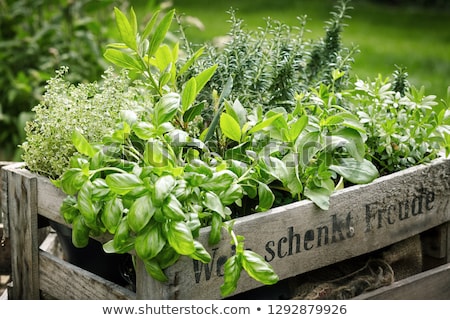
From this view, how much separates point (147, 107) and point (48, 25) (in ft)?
7.80

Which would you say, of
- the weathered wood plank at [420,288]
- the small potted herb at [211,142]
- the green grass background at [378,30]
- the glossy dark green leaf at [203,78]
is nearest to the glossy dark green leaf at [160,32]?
the small potted herb at [211,142]

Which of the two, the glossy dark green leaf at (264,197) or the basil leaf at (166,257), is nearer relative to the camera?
the basil leaf at (166,257)

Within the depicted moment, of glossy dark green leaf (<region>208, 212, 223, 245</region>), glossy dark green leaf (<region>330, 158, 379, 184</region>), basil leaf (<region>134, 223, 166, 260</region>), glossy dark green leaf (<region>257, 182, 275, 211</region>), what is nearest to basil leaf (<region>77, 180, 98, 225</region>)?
basil leaf (<region>134, 223, 166, 260</region>)

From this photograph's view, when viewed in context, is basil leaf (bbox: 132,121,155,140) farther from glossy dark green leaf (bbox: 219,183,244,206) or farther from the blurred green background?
the blurred green background

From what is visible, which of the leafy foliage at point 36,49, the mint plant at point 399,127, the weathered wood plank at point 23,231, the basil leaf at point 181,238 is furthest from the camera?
the leafy foliage at point 36,49

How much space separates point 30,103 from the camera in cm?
385

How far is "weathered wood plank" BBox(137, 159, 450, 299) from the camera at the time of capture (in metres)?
1.54

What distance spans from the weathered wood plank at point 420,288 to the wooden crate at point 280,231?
11cm

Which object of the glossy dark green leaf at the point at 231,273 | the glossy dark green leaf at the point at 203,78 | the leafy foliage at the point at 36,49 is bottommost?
the glossy dark green leaf at the point at 231,273

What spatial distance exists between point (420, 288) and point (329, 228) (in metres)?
0.39

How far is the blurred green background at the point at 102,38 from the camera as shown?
12.7ft

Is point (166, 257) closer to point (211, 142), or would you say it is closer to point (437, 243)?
point (211, 142)

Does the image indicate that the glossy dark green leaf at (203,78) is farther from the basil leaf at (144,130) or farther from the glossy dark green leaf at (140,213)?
the glossy dark green leaf at (140,213)

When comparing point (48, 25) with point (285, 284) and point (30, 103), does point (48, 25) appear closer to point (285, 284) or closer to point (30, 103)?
point (30, 103)
